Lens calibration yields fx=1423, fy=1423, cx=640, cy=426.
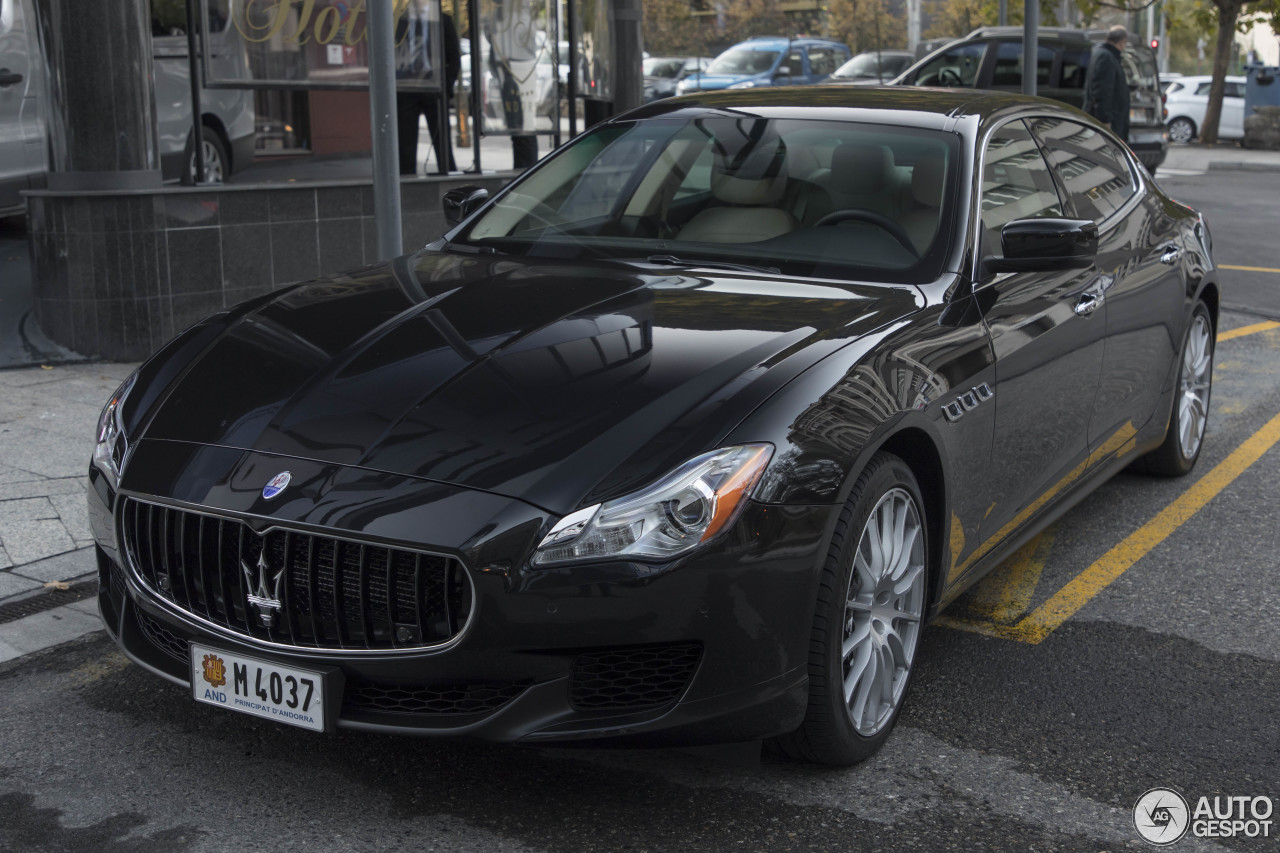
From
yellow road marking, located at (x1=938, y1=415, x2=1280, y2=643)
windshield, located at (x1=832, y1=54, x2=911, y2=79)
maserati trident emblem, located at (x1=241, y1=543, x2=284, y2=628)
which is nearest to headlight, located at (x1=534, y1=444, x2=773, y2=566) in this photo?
maserati trident emblem, located at (x1=241, y1=543, x2=284, y2=628)

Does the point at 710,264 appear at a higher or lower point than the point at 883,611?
higher

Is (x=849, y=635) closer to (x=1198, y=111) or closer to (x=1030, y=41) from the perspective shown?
(x=1030, y=41)

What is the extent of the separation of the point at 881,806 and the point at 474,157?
764 cm

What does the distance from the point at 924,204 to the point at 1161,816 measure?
1.83m

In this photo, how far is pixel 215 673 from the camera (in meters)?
3.11

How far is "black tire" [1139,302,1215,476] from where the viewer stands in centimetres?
577

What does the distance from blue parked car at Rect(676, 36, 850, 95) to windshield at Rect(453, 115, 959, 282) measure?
22.5m

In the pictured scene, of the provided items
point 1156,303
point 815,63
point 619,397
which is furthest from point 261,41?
point 815,63

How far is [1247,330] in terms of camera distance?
378 inches

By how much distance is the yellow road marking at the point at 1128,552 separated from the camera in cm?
437

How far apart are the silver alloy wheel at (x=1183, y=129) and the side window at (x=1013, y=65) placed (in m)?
14.8

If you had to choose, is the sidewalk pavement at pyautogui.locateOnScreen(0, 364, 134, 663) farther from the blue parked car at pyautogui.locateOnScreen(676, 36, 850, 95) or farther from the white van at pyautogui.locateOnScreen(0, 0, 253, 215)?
the blue parked car at pyautogui.locateOnScreen(676, 36, 850, 95)

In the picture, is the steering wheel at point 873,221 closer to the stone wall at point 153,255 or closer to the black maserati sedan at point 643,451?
the black maserati sedan at point 643,451

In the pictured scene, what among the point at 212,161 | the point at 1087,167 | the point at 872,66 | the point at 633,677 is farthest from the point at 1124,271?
the point at 872,66
